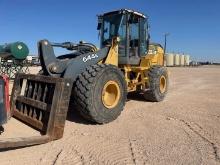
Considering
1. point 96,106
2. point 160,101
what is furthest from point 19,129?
point 160,101

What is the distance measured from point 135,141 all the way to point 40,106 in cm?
188

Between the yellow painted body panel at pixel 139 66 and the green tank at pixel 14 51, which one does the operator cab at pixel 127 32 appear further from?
the green tank at pixel 14 51

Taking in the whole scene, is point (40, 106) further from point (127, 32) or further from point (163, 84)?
point (163, 84)

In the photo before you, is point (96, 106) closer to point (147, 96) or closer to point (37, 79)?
point (37, 79)

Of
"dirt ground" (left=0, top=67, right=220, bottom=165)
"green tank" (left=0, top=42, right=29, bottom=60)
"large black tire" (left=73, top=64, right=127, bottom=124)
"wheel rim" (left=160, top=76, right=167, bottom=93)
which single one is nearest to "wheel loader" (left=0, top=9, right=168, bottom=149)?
"large black tire" (left=73, top=64, right=127, bottom=124)

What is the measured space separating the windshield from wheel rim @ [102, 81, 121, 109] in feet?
6.40

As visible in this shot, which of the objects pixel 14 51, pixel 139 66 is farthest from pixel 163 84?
pixel 14 51

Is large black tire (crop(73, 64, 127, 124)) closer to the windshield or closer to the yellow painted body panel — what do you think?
the yellow painted body panel

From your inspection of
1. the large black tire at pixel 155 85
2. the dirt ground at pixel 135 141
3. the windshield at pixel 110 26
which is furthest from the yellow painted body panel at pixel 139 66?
the dirt ground at pixel 135 141

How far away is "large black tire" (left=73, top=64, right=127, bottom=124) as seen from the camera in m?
6.37

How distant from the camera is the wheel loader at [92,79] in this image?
19.3 feet

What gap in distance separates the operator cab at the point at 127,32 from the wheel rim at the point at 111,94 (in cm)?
155

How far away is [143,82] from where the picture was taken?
30.9ft

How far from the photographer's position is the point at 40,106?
6.10 metres
